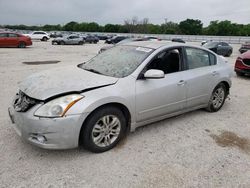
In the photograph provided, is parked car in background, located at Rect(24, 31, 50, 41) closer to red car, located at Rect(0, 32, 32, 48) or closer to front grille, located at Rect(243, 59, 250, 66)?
red car, located at Rect(0, 32, 32, 48)

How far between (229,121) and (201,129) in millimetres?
807

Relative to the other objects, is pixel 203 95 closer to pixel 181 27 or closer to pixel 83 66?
pixel 83 66

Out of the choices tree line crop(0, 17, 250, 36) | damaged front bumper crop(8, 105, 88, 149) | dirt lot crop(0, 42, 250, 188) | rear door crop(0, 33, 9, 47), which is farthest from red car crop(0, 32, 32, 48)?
tree line crop(0, 17, 250, 36)

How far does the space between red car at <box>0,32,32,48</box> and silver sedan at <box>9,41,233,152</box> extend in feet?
59.0

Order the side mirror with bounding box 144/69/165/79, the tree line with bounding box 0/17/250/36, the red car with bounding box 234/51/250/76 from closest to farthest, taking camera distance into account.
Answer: the side mirror with bounding box 144/69/165/79 → the red car with bounding box 234/51/250/76 → the tree line with bounding box 0/17/250/36

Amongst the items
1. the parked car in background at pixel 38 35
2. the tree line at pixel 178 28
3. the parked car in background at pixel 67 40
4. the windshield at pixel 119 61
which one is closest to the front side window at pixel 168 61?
the windshield at pixel 119 61

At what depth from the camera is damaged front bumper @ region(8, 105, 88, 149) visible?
2549 mm

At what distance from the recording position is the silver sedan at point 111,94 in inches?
103

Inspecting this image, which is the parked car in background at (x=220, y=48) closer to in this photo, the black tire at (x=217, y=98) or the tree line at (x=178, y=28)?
the black tire at (x=217, y=98)

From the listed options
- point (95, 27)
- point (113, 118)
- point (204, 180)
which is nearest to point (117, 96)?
point (113, 118)

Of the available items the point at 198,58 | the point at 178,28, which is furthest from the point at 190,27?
the point at 198,58

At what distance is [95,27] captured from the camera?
9031cm

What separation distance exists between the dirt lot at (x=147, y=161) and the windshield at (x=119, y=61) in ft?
3.53

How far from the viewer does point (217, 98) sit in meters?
4.61
